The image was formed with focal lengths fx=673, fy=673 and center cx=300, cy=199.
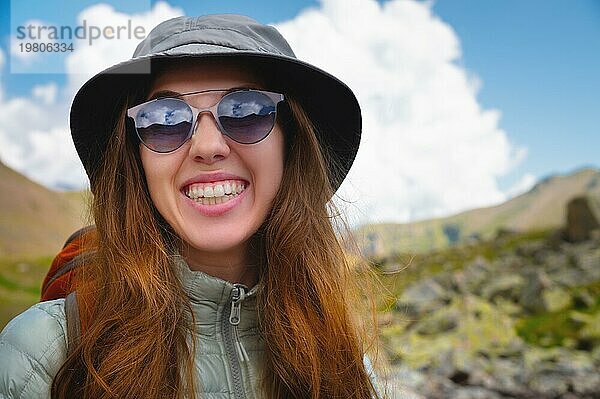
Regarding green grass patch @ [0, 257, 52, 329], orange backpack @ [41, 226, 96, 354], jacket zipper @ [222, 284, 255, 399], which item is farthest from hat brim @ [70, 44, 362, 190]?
green grass patch @ [0, 257, 52, 329]

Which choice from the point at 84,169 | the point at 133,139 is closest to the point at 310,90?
the point at 133,139

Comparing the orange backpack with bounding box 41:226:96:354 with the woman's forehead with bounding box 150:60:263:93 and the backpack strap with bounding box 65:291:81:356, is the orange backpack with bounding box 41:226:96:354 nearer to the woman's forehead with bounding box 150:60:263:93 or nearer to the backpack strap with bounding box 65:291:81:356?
the backpack strap with bounding box 65:291:81:356

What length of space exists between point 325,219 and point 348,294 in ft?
1.06

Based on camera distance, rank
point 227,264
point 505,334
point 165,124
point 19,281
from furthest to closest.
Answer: point 505,334 < point 19,281 < point 227,264 < point 165,124

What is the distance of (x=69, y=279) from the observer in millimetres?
2424

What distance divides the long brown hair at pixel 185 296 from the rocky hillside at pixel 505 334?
388 centimetres

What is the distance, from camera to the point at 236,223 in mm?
2365

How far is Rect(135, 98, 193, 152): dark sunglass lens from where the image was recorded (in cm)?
229

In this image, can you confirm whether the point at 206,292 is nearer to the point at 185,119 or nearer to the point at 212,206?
the point at 212,206

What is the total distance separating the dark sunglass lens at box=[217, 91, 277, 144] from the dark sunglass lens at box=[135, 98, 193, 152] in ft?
0.41

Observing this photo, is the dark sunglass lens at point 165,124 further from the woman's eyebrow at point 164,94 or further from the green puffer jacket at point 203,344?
the green puffer jacket at point 203,344

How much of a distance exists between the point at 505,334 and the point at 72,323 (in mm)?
14899

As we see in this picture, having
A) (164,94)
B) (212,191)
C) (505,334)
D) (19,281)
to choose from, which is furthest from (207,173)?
(505,334)

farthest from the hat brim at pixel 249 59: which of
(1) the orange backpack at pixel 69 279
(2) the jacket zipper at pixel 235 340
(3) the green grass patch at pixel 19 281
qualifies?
(3) the green grass patch at pixel 19 281
